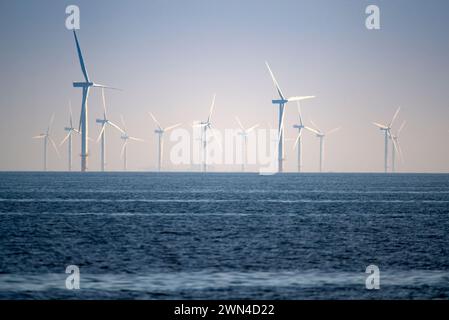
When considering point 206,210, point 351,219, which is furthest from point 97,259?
point 206,210

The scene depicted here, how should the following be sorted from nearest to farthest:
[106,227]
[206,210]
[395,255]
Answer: [395,255] → [106,227] → [206,210]

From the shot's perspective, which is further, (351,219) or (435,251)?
(351,219)

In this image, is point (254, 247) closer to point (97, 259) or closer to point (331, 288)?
point (97, 259)

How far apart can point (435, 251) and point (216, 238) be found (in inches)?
758

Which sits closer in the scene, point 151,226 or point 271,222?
point 151,226

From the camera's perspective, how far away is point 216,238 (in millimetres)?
66938

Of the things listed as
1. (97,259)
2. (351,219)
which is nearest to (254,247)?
(97,259)

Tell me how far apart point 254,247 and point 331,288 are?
20.1 metres

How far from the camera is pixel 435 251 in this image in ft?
186

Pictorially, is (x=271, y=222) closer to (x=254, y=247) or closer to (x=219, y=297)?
(x=254, y=247)
